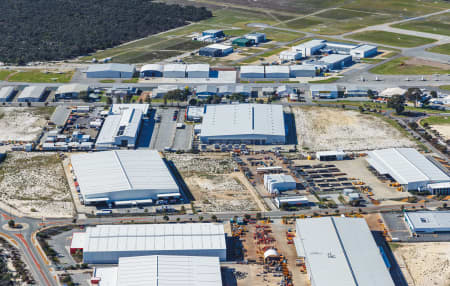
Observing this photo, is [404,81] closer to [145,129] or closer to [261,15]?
[145,129]

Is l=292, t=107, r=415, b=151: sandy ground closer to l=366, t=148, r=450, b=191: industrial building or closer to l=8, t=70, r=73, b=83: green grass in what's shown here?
l=366, t=148, r=450, b=191: industrial building

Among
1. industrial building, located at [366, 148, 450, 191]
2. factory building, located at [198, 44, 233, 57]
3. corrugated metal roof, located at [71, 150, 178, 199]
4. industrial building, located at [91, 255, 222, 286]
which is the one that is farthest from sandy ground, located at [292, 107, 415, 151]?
factory building, located at [198, 44, 233, 57]

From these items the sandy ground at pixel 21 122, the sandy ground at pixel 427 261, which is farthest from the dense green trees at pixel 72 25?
the sandy ground at pixel 427 261

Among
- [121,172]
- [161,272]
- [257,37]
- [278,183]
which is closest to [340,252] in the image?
[278,183]

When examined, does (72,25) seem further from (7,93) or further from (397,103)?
(397,103)

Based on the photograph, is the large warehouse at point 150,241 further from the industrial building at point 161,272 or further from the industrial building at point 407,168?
the industrial building at point 407,168

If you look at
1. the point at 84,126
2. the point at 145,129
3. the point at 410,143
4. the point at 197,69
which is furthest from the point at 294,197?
the point at 197,69
